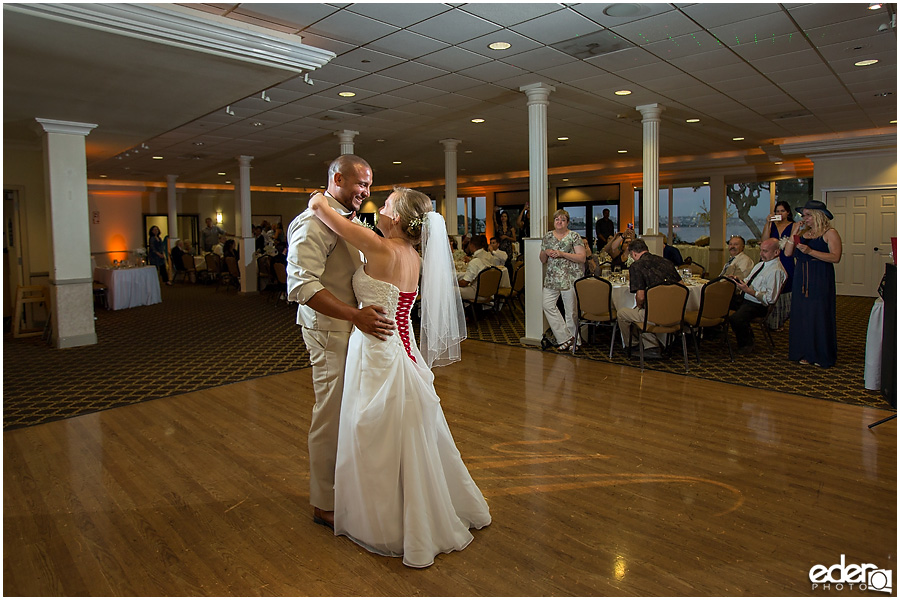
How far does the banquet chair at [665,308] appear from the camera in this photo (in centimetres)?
574

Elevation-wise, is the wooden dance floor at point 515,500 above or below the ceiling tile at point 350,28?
below

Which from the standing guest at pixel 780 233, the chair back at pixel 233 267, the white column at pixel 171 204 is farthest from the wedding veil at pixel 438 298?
the white column at pixel 171 204

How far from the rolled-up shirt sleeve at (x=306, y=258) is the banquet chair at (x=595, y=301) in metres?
4.11

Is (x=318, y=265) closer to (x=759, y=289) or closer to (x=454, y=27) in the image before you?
(x=454, y=27)

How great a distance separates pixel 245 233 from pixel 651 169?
9.33m

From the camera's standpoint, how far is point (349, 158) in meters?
2.76

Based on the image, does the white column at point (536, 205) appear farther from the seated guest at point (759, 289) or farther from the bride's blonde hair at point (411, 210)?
the bride's blonde hair at point (411, 210)

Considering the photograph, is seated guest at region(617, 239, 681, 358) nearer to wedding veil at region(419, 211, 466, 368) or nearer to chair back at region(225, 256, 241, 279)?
wedding veil at region(419, 211, 466, 368)

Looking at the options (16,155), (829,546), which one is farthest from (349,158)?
(16,155)

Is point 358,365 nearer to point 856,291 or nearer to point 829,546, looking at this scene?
point 829,546

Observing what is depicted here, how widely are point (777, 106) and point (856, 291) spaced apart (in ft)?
18.4

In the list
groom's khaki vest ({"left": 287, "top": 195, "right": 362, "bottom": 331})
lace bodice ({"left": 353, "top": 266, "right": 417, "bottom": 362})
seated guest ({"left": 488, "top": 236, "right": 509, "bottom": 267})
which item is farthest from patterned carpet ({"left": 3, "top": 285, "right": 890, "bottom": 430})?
lace bodice ({"left": 353, "top": 266, "right": 417, "bottom": 362})

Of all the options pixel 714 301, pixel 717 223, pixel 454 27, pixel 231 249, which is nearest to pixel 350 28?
pixel 454 27

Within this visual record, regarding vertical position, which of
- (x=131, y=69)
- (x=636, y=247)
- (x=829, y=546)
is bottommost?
(x=829, y=546)
